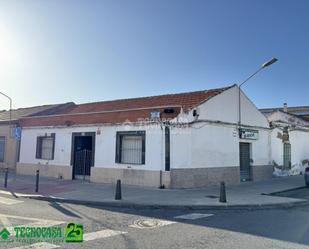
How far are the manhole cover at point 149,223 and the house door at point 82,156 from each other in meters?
9.56

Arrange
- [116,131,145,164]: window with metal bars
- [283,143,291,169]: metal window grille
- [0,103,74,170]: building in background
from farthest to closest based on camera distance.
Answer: [283,143,291,169]: metal window grille → [0,103,74,170]: building in background → [116,131,145,164]: window with metal bars

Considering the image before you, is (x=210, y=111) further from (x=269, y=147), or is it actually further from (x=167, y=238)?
(x=167, y=238)

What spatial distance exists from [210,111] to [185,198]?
5.57 meters

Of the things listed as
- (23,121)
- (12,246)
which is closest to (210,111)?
(12,246)

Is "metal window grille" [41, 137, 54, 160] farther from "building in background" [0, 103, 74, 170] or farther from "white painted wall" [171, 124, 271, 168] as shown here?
"white painted wall" [171, 124, 271, 168]

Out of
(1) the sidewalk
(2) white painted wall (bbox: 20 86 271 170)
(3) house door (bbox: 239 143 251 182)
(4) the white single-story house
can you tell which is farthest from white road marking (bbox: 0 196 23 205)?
(3) house door (bbox: 239 143 251 182)

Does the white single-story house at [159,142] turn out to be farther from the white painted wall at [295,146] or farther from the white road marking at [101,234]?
the white road marking at [101,234]

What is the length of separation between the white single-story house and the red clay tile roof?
0.06 meters

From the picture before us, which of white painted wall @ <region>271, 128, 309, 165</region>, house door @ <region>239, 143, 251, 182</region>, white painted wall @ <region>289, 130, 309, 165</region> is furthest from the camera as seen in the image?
white painted wall @ <region>289, 130, 309, 165</region>

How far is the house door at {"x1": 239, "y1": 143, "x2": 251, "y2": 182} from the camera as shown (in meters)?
18.4

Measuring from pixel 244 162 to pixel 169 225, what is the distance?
1176 cm

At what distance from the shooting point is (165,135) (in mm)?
14836

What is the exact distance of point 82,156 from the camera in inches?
719

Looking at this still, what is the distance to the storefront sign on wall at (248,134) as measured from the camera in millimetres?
17931
